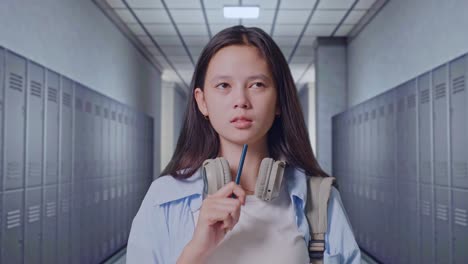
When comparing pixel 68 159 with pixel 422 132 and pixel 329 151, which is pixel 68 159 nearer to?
pixel 422 132

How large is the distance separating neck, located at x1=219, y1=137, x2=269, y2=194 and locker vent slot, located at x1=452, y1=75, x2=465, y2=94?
9.03ft

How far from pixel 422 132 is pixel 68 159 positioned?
3077mm

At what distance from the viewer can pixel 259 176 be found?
105 cm

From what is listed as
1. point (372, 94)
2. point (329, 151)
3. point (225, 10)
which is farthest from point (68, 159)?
point (329, 151)

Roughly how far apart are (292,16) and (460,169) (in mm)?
3869

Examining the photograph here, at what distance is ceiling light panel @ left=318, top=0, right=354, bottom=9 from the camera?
6.29m

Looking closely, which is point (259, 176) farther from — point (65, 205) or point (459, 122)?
point (65, 205)

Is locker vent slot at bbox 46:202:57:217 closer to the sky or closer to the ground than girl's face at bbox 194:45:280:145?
closer to the ground

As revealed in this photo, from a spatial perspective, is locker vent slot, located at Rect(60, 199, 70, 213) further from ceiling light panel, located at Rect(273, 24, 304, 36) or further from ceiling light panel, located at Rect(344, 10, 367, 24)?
ceiling light panel, located at Rect(344, 10, 367, 24)

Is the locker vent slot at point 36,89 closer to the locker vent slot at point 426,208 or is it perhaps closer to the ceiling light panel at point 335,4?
the locker vent slot at point 426,208

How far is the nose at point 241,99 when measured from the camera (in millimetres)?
1068

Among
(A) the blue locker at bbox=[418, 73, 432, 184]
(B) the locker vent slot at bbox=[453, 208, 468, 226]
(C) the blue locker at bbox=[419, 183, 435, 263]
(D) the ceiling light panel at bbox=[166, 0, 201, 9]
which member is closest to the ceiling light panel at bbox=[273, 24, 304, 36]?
(D) the ceiling light panel at bbox=[166, 0, 201, 9]

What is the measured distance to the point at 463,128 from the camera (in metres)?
3.54

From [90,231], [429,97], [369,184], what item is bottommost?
[90,231]
